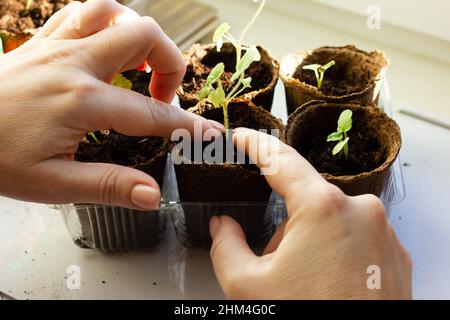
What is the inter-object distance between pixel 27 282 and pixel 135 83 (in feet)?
1.35

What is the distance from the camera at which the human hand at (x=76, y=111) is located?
0.74 m

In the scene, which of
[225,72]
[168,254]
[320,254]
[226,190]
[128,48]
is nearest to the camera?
[320,254]

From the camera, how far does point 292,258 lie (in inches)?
28.0

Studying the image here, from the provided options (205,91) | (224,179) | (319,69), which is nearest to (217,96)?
(205,91)

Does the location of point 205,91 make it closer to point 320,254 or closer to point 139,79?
point 139,79

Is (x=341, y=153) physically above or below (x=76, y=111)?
below

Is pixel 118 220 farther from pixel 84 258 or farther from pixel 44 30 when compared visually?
pixel 44 30

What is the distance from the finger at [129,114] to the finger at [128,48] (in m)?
0.05

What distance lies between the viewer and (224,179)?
0.90 metres

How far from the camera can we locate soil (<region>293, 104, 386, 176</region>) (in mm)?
929

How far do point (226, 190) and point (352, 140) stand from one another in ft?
0.79

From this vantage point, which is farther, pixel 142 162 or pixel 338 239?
pixel 142 162

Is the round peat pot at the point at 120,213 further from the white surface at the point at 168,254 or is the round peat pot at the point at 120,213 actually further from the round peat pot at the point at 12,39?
the round peat pot at the point at 12,39
